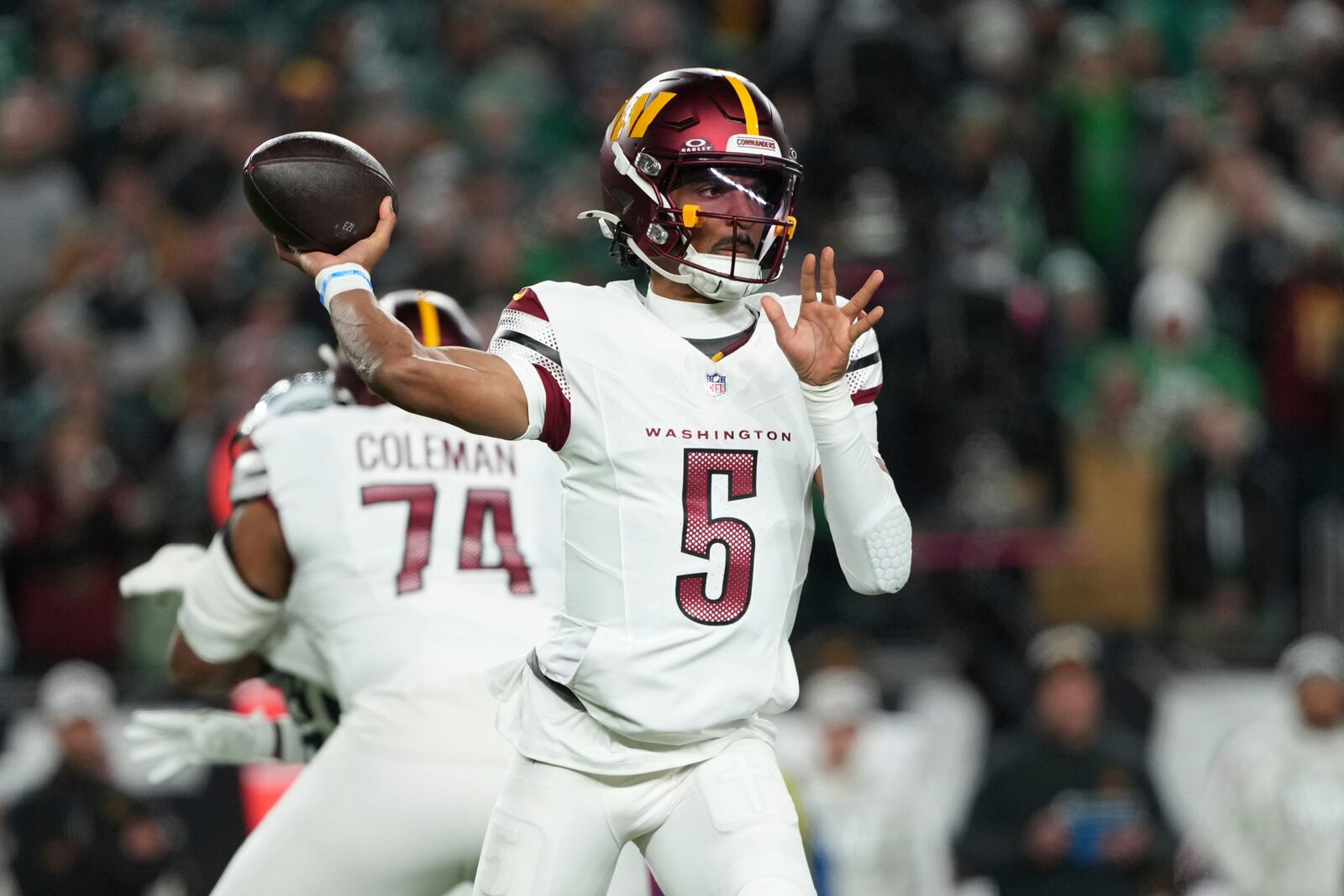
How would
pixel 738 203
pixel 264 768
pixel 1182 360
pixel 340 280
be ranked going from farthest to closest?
1. pixel 1182 360
2. pixel 264 768
3. pixel 738 203
4. pixel 340 280

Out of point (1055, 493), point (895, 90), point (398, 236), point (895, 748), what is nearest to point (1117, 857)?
point (895, 748)

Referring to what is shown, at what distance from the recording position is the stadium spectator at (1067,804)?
25.5 ft

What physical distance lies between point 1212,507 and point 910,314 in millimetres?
1549

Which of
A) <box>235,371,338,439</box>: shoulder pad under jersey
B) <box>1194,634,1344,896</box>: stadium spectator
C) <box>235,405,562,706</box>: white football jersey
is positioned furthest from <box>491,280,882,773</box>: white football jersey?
<box>1194,634,1344,896</box>: stadium spectator

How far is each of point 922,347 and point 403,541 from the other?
477 centimetres

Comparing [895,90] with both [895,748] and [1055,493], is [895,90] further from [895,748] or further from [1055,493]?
[895,748]

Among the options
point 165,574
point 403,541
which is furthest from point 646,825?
point 165,574

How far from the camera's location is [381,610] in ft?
15.0

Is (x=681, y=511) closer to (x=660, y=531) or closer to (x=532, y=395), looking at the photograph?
(x=660, y=531)

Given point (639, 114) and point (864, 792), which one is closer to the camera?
point (639, 114)

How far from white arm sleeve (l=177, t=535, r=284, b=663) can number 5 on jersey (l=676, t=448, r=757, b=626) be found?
57.3 inches

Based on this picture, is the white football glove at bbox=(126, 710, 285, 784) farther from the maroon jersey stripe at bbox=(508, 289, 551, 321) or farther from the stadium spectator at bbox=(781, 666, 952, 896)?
the stadium spectator at bbox=(781, 666, 952, 896)

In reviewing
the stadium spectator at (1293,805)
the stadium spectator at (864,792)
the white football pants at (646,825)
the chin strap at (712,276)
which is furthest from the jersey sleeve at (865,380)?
the stadium spectator at (1293,805)

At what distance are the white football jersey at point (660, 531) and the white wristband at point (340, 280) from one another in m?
0.28
